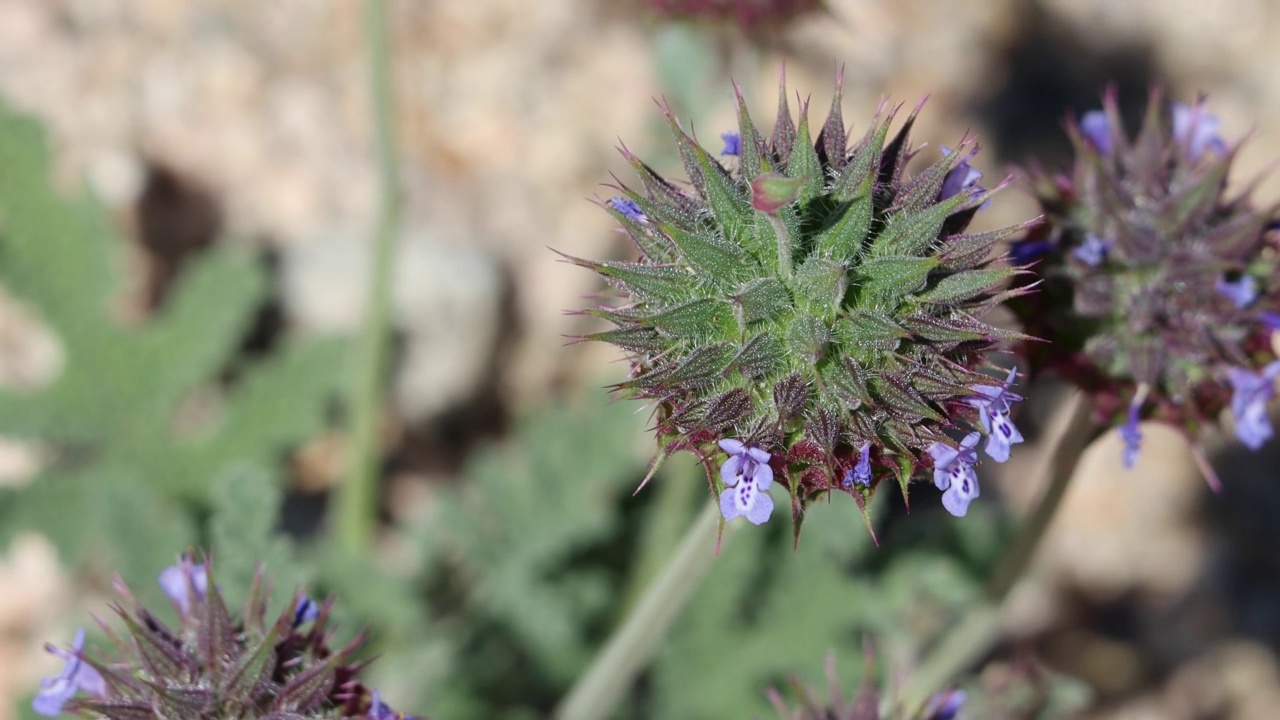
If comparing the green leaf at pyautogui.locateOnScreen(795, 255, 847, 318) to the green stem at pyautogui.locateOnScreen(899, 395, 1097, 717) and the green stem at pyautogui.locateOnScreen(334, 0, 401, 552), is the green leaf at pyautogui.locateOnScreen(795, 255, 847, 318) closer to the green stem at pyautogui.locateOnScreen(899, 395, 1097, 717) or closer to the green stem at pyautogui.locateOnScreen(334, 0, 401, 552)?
the green stem at pyautogui.locateOnScreen(899, 395, 1097, 717)

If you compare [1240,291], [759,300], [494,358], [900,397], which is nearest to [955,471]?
[900,397]

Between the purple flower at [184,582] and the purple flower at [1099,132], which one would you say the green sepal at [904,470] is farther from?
the purple flower at [184,582]

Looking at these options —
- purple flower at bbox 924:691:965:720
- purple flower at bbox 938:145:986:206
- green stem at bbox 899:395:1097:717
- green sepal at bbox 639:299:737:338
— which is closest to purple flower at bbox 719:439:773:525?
green sepal at bbox 639:299:737:338

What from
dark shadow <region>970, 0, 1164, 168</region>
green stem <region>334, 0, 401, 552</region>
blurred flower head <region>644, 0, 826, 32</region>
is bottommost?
blurred flower head <region>644, 0, 826, 32</region>

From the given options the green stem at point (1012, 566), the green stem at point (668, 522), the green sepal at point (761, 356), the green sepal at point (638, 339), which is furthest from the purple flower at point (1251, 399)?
the green stem at point (668, 522)

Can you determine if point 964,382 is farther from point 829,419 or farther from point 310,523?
point 310,523

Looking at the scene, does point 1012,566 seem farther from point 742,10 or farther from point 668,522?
point 742,10
